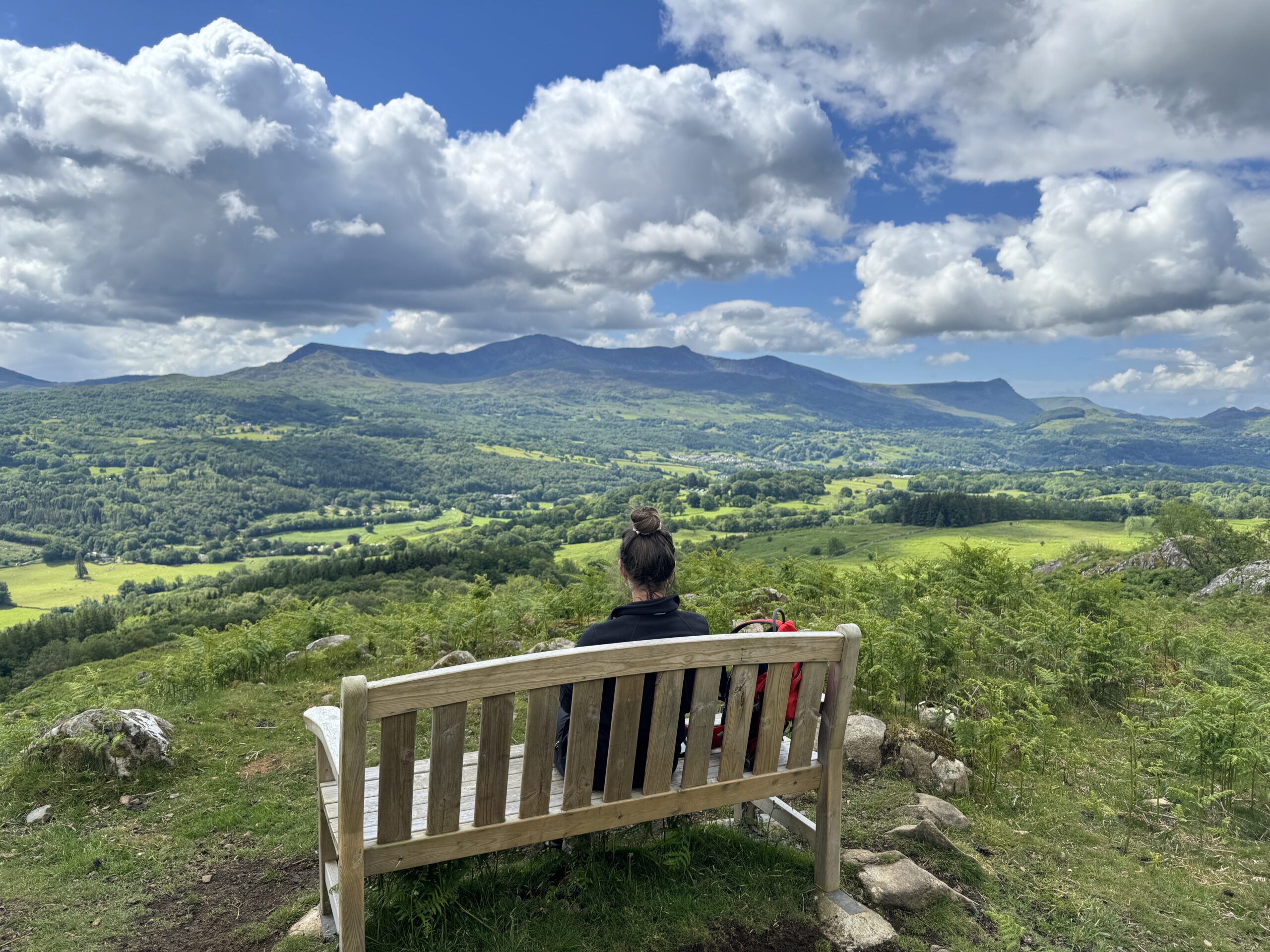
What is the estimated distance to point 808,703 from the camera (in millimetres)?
3898

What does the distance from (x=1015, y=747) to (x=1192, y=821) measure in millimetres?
1431

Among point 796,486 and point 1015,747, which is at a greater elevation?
point 1015,747

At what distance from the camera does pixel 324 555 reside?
5281 inches

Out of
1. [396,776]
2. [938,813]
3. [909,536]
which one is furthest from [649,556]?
[909,536]

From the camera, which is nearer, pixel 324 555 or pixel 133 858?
pixel 133 858

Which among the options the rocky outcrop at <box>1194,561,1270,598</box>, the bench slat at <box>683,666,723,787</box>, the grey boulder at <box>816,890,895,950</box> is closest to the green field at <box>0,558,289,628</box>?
the bench slat at <box>683,666,723,787</box>

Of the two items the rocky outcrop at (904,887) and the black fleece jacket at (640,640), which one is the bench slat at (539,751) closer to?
the black fleece jacket at (640,640)

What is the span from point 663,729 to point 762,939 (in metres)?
1.37

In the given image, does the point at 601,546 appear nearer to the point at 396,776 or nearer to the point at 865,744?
the point at 865,744

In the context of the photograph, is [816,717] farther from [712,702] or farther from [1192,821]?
[1192,821]

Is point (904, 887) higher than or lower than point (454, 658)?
higher

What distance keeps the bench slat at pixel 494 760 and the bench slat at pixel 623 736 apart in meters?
0.54

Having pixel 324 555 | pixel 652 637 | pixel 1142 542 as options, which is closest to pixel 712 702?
pixel 652 637

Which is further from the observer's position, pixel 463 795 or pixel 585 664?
pixel 463 795
